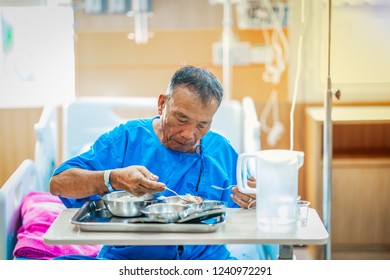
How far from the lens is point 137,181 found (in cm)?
166

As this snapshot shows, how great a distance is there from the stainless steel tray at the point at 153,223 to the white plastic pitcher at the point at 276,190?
0.10 metres

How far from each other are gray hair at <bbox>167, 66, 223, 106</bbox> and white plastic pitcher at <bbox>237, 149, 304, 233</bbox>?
28cm

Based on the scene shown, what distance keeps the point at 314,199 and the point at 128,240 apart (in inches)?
64.0

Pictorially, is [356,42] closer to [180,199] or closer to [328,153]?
[328,153]

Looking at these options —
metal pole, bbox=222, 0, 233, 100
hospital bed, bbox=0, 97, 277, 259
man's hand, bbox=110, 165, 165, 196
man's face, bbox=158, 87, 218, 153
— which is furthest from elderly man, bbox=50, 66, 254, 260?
metal pole, bbox=222, 0, 233, 100

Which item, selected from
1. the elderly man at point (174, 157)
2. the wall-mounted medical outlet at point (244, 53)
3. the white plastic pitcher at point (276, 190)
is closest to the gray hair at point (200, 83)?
the elderly man at point (174, 157)

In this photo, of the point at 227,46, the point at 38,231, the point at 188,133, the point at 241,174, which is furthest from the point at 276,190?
the point at 227,46

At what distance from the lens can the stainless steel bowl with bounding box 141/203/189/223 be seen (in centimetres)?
162

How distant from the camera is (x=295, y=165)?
5.31 ft

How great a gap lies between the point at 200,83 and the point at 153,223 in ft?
1.41

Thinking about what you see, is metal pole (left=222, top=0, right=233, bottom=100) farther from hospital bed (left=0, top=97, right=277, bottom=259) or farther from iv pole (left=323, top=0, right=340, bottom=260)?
iv pole (left=323, top=0, right=340, bottom=260)
